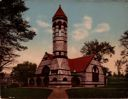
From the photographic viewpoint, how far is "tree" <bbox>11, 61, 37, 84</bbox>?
537cm

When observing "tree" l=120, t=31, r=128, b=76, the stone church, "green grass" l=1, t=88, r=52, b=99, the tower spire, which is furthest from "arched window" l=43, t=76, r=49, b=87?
"tree" l=120, t=31, r=128, b=76

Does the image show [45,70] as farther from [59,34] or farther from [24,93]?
[59,34]

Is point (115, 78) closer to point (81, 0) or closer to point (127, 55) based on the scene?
point (127, 55)

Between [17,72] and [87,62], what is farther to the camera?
[87,62]

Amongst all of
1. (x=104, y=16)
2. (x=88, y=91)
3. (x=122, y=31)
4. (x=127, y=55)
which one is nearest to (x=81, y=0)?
(x=104, y=16)

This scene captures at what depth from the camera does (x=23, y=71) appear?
5414 millimetres

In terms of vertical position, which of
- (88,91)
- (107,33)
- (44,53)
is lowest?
(88,91)

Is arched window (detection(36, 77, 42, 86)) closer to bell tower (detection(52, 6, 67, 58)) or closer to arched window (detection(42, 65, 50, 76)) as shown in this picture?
arched window (detection(42, 65, 50, 76))

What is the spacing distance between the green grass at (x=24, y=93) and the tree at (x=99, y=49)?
3.35ft

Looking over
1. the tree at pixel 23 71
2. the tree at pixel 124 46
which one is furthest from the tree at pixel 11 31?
the tree at pixel 124 46

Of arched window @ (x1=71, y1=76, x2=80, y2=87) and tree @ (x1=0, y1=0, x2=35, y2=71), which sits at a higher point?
tree @ (x1=0, y1=0, x2=35, y2=71)

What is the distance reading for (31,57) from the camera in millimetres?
5410

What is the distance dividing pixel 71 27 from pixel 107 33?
2.24ft

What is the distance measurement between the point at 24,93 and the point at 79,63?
1132 mm
